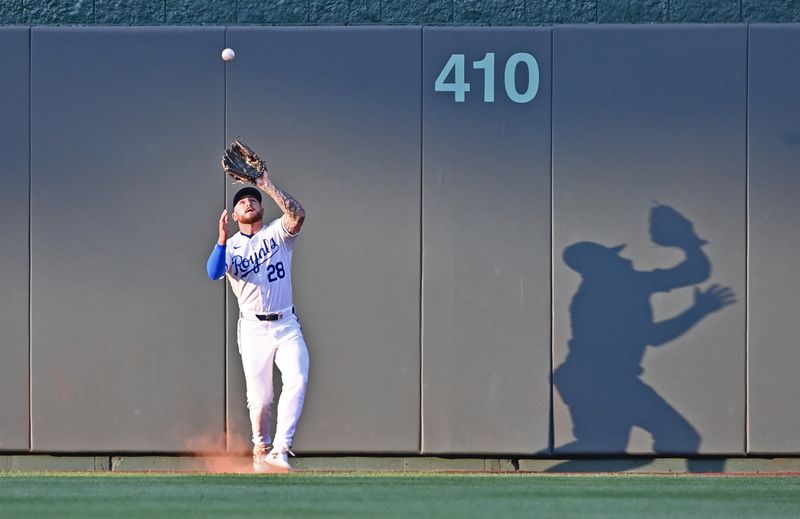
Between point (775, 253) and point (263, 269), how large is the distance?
3445 millimetres

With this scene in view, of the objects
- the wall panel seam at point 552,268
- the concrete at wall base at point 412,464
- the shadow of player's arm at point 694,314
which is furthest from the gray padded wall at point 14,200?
the shadow of player's arm at point 694,314

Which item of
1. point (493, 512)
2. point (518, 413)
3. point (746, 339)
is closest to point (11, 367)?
point (518, 413)

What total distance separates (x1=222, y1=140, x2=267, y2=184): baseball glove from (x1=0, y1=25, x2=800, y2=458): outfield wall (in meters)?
0.59

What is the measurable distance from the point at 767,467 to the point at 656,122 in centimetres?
248

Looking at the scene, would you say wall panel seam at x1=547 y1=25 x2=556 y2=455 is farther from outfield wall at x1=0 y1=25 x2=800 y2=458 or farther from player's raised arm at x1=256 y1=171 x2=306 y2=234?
player's raised arm at x1=256 y1=171 x2=306 y2=234

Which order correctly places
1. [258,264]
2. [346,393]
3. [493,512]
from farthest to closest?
[346,393] → [258,264] → [493,512]

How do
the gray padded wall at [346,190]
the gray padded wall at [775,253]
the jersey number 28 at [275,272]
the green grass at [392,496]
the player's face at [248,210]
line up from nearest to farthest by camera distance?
the green grass at [392,496], the jersey number 28 at [275,272], the player's face at [248,210], the gray padded wall at [775,253], the gray padded wall at [346,190]

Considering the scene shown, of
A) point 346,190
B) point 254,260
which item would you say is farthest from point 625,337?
point 254,260

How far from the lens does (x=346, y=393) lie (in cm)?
974

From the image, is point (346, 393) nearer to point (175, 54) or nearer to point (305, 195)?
point (305, 195)

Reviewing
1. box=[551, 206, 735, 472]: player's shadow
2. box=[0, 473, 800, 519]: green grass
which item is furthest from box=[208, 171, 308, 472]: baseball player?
box=[551, 206, 735, 472]: player's shadow

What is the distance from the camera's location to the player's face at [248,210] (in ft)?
30.3

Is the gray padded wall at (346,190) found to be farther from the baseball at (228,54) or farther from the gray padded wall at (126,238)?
the gray padded wall at (126,238)

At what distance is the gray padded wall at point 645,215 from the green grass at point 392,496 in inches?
31.2
